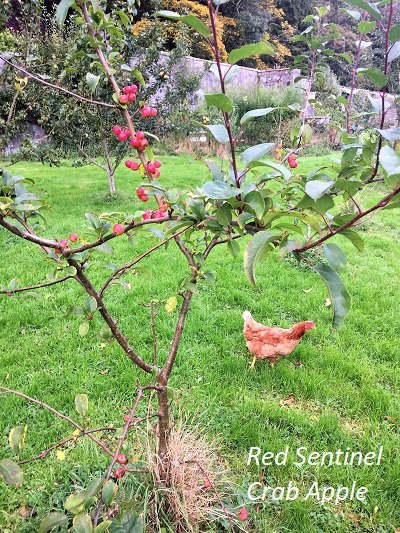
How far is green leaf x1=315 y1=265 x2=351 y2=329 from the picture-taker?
2.43 ft

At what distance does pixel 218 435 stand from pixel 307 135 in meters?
1.47

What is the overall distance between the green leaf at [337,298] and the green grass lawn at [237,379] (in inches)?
27.0

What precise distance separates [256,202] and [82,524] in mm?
746

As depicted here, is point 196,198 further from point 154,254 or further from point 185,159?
point 185,159

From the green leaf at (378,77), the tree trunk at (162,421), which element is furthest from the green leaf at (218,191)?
the tree trunk at (162,421)

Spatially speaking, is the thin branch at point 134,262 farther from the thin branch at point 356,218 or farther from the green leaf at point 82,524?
the green leaf at point 82,524

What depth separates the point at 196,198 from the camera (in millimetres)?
927

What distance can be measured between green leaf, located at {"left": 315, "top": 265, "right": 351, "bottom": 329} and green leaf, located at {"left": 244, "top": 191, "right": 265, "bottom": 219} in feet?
0.55

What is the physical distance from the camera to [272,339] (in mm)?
2471

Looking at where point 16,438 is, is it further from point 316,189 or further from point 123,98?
point 123,98

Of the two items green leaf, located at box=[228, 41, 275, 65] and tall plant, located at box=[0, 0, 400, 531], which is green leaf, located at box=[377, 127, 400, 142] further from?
green leaf, located at box=[228, 41, 275, 65]

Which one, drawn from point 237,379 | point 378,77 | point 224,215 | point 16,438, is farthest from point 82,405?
point 237,379

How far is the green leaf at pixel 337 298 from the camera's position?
29.2 inches

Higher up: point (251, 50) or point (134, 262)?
point (251, 50)
